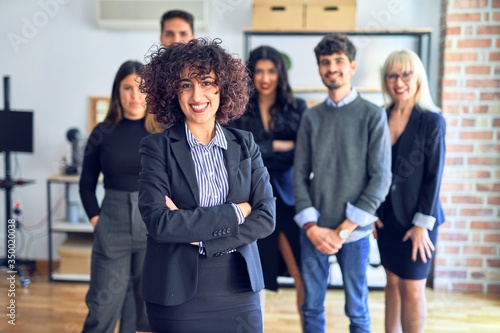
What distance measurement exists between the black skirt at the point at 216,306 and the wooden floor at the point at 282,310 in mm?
1613

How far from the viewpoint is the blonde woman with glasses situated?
2270mm

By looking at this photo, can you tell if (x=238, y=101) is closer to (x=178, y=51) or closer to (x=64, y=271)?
(x=178, y=51)

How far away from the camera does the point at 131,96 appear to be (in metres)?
2.24

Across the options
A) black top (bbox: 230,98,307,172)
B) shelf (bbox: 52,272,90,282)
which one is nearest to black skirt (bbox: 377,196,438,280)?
black top (bbox: 230,98,307,172)

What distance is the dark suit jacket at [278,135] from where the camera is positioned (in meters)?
2.47

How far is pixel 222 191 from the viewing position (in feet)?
4.99

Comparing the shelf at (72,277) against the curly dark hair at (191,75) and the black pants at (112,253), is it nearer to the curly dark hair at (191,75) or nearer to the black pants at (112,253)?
the black pants at (112,253)

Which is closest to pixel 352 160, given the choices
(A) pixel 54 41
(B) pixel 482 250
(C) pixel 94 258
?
(C) pixel 94 258

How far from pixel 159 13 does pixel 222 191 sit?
9.22 feet

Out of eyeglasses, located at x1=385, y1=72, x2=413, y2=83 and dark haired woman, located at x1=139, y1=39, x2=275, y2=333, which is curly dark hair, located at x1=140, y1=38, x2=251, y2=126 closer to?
dark haired woman, located at x1=139, y1=39, x2=275, y2=333

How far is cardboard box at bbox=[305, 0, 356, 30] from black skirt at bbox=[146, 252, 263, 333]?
2.54 m

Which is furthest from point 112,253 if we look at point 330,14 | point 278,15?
point 330,14

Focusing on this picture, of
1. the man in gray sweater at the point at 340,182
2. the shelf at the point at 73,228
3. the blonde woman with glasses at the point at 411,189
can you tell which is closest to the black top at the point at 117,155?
the man in gray sweater at the point at 340,182

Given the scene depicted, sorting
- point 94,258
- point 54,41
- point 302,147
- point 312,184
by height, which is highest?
point 54,41
